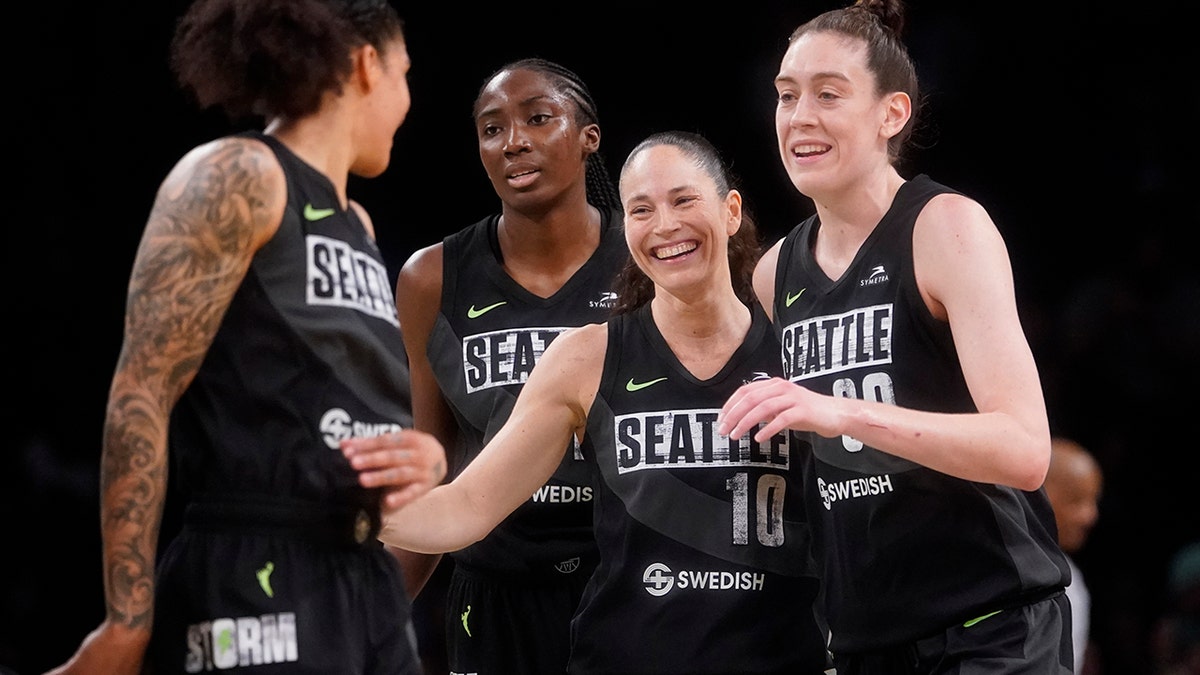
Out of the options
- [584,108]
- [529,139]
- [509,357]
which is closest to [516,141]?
[529,139]

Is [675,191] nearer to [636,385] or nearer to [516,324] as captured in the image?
[636,385]

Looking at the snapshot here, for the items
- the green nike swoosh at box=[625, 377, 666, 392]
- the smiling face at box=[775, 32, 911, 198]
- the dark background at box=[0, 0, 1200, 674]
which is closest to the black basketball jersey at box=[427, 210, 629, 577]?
the green nike swoosh at box=[625, 377, 666, 392]

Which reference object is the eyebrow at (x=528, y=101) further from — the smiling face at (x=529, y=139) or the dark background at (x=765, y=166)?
the dark background at (x=765, y=166)

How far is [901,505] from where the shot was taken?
3139 mm

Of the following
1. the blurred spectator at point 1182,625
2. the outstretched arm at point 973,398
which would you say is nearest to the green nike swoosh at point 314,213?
the outstretched arm at point 973,398

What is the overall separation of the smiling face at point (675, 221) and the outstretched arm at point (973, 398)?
1.83 ft

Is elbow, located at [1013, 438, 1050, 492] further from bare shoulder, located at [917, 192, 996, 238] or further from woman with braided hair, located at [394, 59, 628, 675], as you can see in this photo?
woman with braided hair, located at [394, 59, 628, 675]

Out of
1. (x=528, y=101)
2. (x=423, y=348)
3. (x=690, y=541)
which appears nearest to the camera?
(x=690, y=541)

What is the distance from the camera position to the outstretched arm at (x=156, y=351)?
2.29 m

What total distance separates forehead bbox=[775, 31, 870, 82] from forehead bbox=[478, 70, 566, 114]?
3.11 feet

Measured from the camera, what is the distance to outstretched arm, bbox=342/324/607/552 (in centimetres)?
340

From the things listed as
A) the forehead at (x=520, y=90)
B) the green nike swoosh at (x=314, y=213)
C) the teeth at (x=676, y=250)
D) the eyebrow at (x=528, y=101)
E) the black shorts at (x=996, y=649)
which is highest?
the forehead at (x=520, y=90)

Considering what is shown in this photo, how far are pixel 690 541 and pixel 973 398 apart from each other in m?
0.70

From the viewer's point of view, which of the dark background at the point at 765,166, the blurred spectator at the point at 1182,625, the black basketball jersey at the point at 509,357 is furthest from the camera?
the dark background at the point at 765,166
